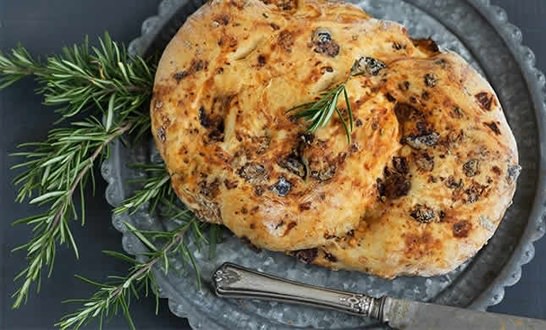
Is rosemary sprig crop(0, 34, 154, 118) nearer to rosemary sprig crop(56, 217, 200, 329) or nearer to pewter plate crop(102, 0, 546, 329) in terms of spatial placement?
pewter plate crop(102, 0, 546, 329)

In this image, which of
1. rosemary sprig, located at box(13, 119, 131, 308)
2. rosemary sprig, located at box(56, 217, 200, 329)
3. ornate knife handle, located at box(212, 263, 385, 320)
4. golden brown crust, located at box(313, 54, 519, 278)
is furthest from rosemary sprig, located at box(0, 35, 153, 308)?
golden brown crust, located at box(313, 54, 519, 278)

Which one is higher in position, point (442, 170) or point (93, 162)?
point (442, 170)

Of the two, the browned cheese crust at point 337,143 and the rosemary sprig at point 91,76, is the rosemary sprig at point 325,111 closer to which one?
the browned cheese crust at point 337,143

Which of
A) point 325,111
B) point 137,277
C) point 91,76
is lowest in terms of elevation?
point 137,277

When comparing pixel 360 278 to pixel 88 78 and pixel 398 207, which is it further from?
pixel 88 78

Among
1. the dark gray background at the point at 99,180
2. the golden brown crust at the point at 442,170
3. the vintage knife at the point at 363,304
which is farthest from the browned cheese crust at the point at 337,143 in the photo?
the dark gray background at the point at 99,180

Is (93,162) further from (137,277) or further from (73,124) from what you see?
(137,277)

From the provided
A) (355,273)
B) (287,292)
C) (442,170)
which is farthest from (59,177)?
(442,170)
